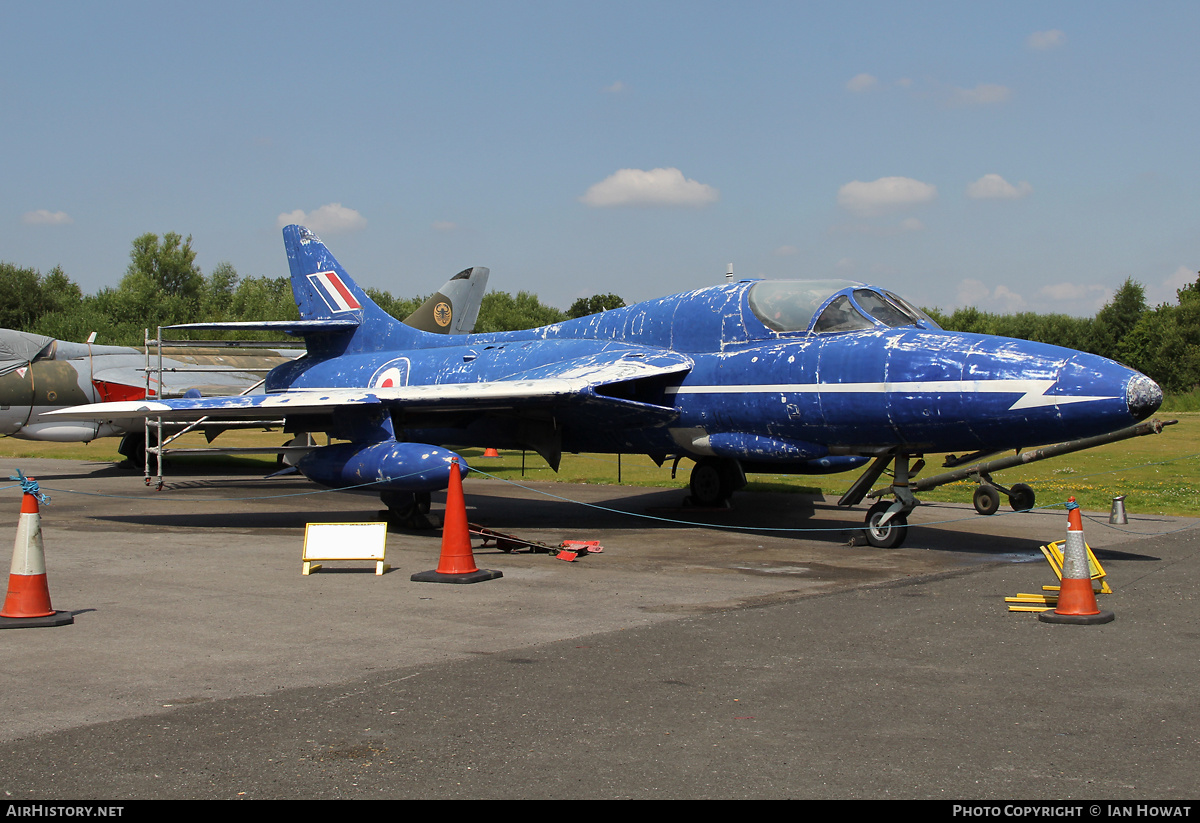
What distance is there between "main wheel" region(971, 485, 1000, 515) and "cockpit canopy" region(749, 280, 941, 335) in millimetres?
3485

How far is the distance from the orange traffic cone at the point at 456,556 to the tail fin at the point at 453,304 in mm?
18286

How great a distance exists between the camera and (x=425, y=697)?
5.39 metres

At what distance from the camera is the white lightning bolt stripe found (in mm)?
9555

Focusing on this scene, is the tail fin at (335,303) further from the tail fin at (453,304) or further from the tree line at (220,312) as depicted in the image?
the tree line at (220,312)

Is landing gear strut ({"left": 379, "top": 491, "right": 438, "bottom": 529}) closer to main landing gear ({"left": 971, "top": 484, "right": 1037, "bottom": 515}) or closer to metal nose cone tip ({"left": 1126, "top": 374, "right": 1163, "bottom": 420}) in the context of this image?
main landing gear ({"left": 971, "top": 484, "right": 1037, "bottom": 515})

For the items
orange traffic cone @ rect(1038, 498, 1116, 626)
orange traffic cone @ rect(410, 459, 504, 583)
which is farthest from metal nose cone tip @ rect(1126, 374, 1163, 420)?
orange traffic cone @ rect(410, 459, 504, 583)

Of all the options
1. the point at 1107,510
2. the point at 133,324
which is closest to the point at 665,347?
the point at 1107,510

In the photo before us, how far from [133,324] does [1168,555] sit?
70.2 m

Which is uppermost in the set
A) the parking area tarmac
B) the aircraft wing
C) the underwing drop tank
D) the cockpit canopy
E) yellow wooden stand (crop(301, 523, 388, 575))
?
the cockpit canopy

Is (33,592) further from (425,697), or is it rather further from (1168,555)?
(1168,555)

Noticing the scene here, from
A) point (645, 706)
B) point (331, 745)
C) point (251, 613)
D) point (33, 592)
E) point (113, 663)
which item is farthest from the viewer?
point (251, 613)

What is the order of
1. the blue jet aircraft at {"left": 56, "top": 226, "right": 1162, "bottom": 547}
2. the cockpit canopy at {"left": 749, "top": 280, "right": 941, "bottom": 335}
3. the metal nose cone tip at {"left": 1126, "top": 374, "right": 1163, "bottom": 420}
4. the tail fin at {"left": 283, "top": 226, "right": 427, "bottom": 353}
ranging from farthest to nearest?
the tail fin at {"left": 283, "top": 226, "right": 427, "bottom": 353}
the cockpit canopy at {"left": 749, "top": 280, "right": 941, "bottom": 335}
the blue jet aircraft at {"left": 56, "top": 226, "right": 1162, "bottom": 547}
the metal nose cone tip at {"left": 1126, "top": 374, "right": 1163, "bottom": 420}

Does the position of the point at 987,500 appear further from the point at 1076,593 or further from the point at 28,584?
the point at 28,584

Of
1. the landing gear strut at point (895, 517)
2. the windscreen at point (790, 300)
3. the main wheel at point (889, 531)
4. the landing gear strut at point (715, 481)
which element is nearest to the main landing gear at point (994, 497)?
the landing gear strut at point (895, 517)
